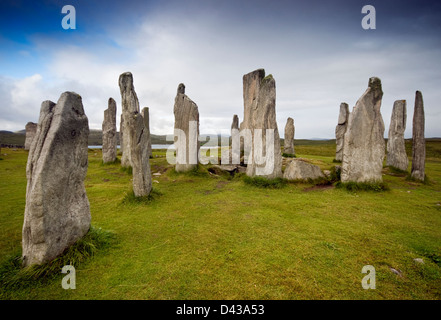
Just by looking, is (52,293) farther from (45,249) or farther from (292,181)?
(292,181)

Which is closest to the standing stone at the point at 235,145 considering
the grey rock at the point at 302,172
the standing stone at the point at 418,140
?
the grey rock at the point at 302,172

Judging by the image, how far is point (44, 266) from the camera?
3566 mm

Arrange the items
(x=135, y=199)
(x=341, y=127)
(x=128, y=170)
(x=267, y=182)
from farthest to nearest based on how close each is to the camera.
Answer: (x=341, y=127) → (x=128, y=170) → (x=267, y=182) → (x=135, y=199)

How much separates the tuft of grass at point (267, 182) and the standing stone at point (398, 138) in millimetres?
9229

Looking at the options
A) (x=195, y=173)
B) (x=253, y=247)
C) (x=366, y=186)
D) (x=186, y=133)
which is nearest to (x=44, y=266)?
(x=253, y=247)

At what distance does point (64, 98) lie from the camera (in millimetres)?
4066

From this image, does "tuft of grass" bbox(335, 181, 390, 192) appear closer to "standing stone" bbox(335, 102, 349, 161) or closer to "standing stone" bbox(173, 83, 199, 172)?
"standing stone" bbox(173, 83, 199, 172)

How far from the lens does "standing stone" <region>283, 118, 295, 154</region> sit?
2130cm

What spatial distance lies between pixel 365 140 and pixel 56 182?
11.0m

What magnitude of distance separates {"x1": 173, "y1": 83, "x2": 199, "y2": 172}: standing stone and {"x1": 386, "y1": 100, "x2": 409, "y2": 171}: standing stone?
13238 millimetres

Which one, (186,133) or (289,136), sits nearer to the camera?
(186,133)

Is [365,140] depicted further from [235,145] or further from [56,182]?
[235,145]

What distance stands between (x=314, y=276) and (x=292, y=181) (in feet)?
23.9
